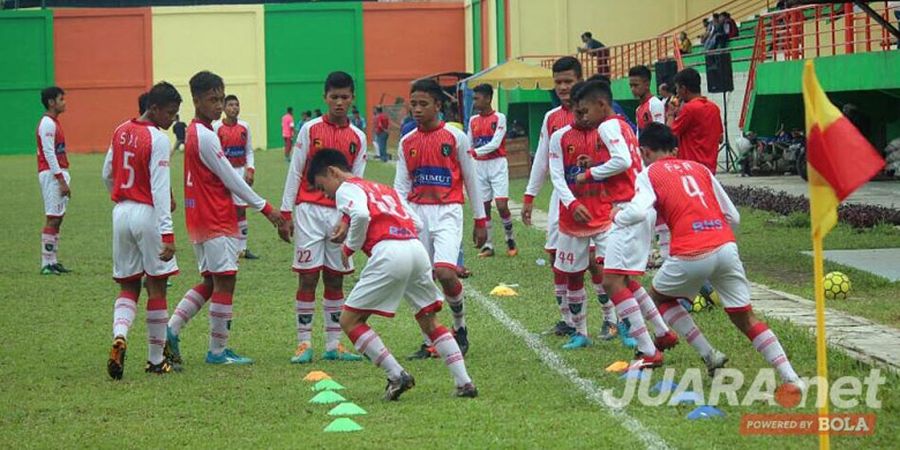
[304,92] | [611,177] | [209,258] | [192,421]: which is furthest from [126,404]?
[304,92]

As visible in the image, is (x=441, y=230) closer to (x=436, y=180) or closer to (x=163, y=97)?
(x=436, y=180)

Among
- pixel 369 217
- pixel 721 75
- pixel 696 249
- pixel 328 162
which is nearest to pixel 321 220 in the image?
pixel 328 162

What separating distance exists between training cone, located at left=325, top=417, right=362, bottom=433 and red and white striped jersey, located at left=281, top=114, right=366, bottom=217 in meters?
3.28

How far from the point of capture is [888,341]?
1090 cm

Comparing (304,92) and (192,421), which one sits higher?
(304,92)

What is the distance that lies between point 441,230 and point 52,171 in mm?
8344

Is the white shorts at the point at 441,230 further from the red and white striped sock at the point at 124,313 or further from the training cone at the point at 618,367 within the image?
the red and white striped sock at the point at 124,313

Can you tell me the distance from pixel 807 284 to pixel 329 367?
20.1 ft

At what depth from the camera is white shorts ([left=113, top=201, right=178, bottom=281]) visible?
1063cm

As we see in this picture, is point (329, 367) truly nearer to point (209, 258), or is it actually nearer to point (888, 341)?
point (209, 258)

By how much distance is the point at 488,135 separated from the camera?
2023 cm

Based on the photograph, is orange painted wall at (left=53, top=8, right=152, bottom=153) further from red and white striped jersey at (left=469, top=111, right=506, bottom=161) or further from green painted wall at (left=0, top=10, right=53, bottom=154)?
red and white striped jersey at (left=469, top=111, right=506, bottom=161)

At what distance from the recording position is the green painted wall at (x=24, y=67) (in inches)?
2494

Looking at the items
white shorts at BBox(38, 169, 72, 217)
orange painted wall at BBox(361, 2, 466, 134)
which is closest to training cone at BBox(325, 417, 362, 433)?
white shorts at BBox(38, 169, 72, 217)
